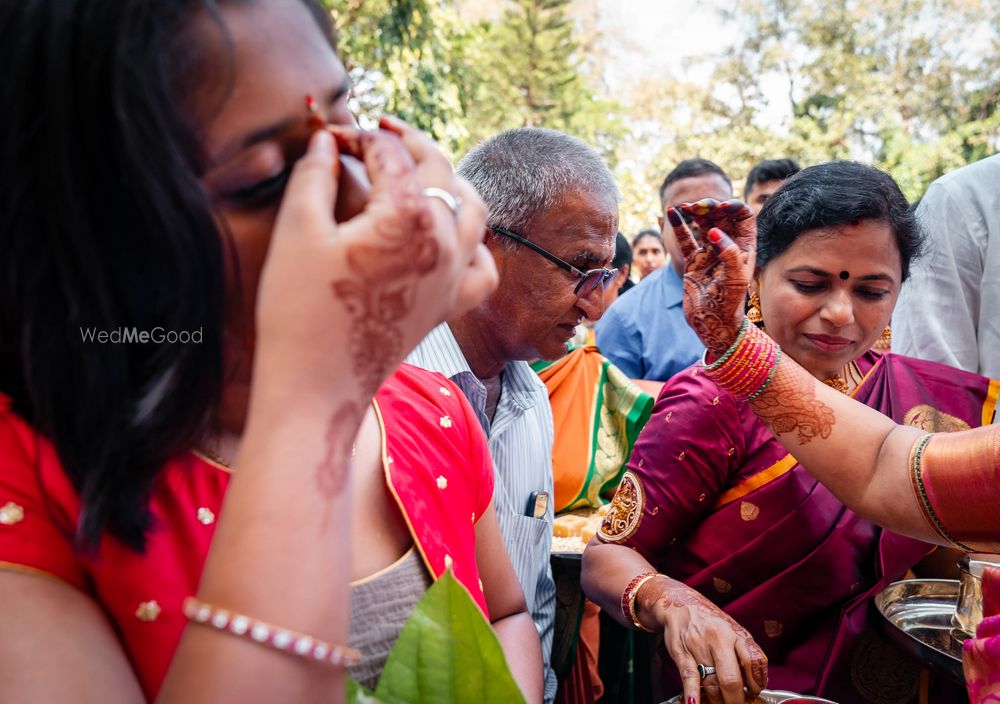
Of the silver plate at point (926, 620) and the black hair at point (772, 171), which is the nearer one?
the silver plate at point (926, 620)

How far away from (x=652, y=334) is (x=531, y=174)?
241cm

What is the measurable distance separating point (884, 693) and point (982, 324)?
1622 mm

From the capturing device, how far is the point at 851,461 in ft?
5.24

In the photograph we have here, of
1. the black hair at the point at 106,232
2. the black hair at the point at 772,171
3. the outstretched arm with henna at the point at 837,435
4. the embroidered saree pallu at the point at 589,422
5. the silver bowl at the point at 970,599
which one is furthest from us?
the black hair at the point at 772,171

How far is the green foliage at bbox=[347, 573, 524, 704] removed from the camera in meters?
0.67

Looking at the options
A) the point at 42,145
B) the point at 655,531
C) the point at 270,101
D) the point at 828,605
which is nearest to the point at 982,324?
the point at 828,605

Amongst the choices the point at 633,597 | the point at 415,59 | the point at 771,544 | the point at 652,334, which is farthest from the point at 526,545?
the point at 415,59

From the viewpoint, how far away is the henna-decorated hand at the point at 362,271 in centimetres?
71

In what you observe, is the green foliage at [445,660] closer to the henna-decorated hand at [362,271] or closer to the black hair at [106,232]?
the henna-decorated hand at [362,271]

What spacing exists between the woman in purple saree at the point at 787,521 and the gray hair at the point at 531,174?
2.14ft

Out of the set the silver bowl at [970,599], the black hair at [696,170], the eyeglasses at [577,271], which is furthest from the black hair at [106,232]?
the black hair at [696,170]

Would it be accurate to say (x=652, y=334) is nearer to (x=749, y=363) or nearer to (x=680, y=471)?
(x=680, y=471)

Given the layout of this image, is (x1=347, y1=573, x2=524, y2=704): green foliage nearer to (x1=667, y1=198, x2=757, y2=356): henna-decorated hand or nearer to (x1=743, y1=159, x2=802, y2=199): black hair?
(x1=667, y1=198, x2=757, y2=356): henna-decorated hand

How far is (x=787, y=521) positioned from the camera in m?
2.09
